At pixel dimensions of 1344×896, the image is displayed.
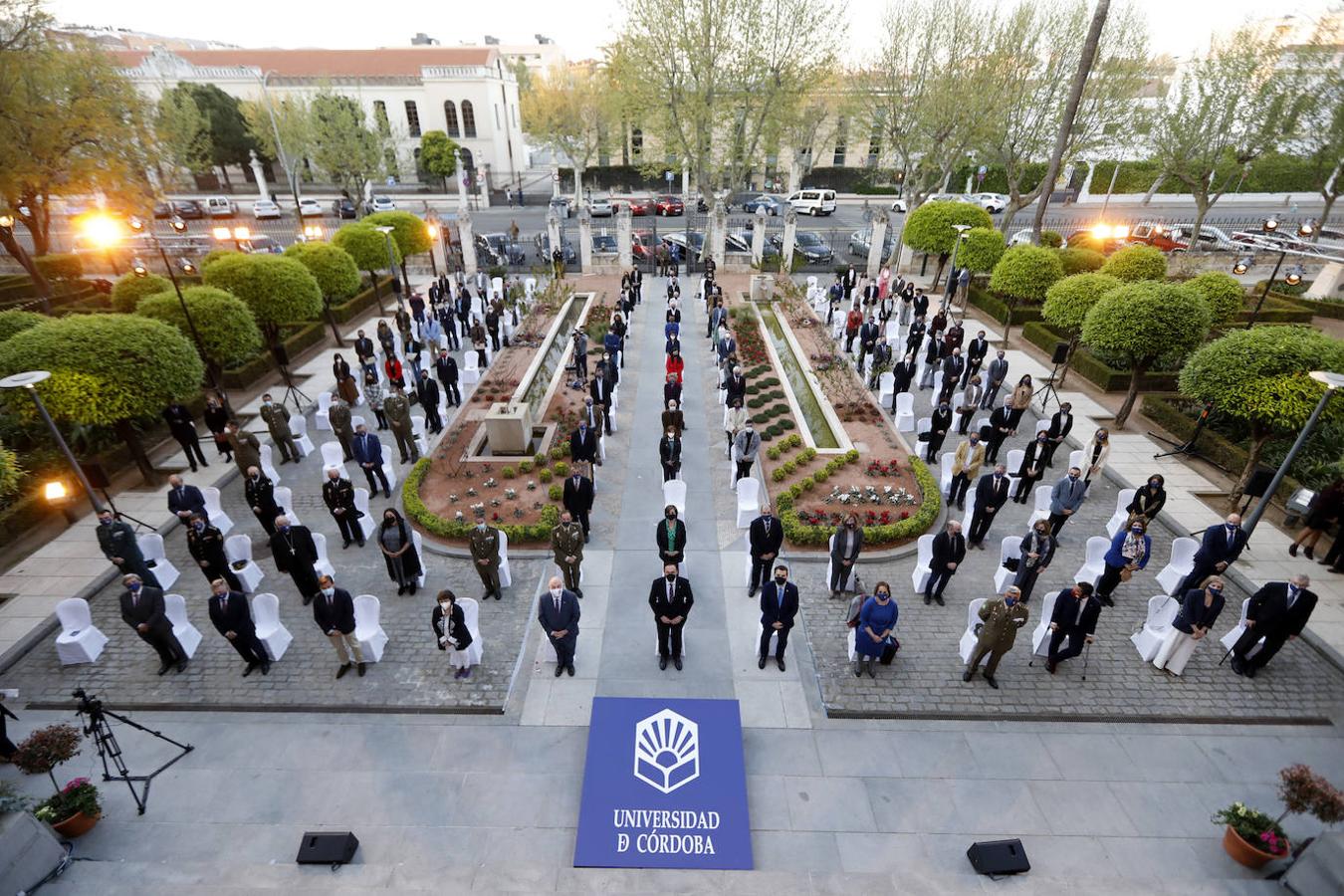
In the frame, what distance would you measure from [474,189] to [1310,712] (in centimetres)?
6192

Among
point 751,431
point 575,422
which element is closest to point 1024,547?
point 751,431

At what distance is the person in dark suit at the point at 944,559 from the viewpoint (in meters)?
8.80

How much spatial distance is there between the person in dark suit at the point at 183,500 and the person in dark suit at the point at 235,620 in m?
2.75


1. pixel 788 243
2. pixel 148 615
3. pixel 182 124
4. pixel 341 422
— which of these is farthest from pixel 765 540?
pixel 182 124

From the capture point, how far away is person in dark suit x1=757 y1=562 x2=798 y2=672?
301 inches

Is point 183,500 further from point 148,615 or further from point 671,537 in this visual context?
point 671,537

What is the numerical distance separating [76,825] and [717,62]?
32.2 metres

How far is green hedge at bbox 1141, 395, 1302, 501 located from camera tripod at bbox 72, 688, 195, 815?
1850 cm

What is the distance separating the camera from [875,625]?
769cm

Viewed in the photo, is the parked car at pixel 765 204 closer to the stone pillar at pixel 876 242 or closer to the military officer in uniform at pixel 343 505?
the stone pillar at pixel 876 242

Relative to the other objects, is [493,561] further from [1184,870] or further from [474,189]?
[474,189]

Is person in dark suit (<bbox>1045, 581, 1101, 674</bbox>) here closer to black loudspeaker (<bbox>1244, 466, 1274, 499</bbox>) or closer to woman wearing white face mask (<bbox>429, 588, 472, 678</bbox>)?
black loudspeaker (<bbox>1244, 466, 1274, 499</bbox>)

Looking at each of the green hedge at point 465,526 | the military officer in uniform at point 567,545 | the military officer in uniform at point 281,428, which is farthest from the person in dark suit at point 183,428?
the military officer in uniform at point 567,545

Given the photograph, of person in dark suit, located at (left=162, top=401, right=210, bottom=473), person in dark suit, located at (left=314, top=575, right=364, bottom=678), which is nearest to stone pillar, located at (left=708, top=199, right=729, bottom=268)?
person in dark suit, located at (left=162, top=401, right=210, bottom=473)
